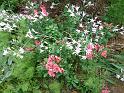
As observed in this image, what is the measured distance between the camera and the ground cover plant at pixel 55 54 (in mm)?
4562

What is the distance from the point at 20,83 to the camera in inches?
179

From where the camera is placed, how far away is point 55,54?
471 centimetres

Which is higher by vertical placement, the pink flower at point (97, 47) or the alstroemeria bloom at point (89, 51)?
the pink flower at point (97, 47)

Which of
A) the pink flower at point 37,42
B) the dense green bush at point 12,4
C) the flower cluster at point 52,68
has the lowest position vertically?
the flower cluster at point 52,68

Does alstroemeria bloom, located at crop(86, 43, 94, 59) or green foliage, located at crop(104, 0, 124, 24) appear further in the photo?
green foliage, located at crop(104, 0, 124, 24)

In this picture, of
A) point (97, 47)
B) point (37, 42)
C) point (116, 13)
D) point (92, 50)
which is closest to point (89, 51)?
point (92, 50)

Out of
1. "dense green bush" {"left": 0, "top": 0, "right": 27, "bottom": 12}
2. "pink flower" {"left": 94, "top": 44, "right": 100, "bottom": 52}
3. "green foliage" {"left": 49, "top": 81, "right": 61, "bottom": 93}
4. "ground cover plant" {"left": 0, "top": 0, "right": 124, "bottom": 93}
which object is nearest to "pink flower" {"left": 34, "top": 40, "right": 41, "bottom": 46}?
"ground cover plant" {"left": 0, "top": 0, "right": 124, "bottom": 93}

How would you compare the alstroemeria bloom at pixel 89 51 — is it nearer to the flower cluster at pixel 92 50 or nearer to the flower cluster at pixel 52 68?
the flower cluster at pixel 92 50

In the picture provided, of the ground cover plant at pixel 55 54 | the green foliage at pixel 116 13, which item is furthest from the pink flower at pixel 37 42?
the green foliage at pixel 116 13

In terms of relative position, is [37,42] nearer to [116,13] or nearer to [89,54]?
[89,54]

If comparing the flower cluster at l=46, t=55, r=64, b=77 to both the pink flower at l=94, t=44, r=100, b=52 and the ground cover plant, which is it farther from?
the pink flower at l=94, t=44, r=100, b=52

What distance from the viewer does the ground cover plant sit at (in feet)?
15.0

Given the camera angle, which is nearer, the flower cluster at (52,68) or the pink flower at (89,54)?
the flower cluster at (52,68)

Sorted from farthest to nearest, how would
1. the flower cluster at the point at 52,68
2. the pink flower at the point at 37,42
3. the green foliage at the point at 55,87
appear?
the pink flower at the point at 37,42 < the green foliage at the point at 55,87 < the flower cluster at the point at 52,68
